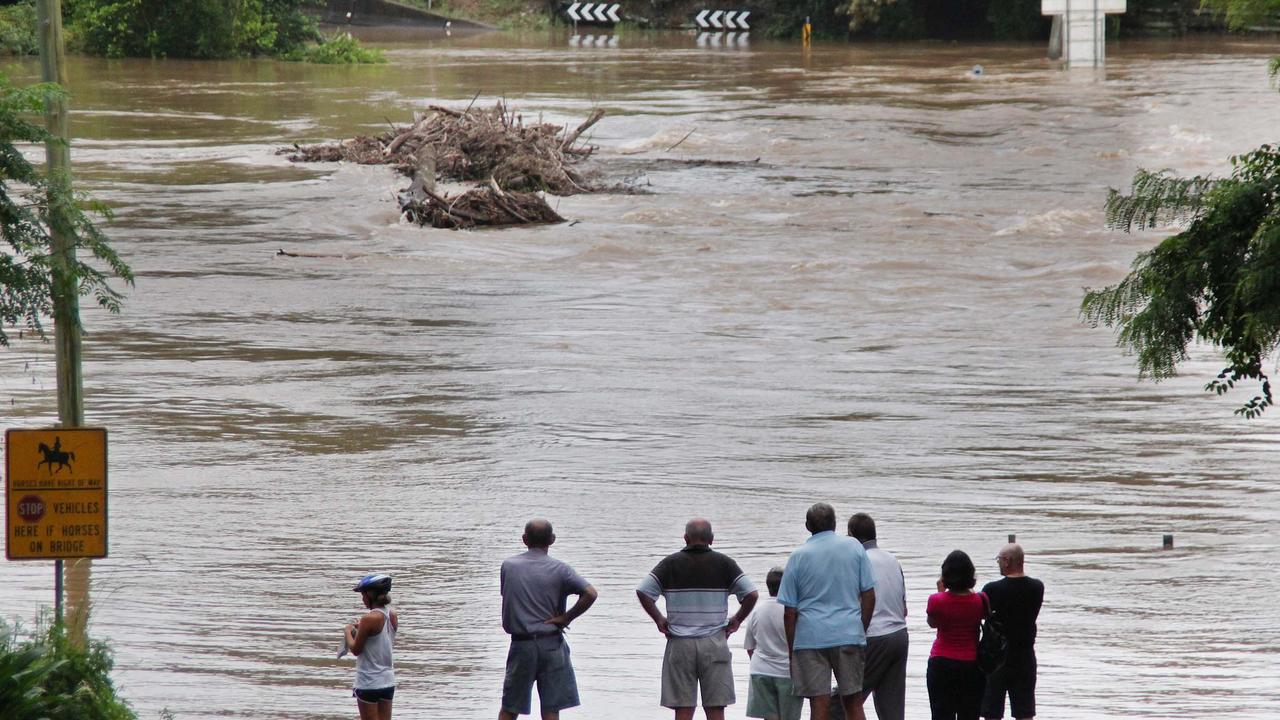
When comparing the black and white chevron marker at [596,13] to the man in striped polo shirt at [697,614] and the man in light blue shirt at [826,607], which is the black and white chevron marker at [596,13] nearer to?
the man in striped polo shirt at [697,614]

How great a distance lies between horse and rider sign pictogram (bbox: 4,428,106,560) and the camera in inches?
339

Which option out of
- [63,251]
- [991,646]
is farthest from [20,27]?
[991,646]

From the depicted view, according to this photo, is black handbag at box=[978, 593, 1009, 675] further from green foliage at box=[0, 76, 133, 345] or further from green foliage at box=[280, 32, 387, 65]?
green foliage at box=[280, 32, 387, 65]

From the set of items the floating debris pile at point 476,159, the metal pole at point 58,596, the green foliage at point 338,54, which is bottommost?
the metal pole at point 58,596

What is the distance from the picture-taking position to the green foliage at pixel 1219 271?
27.3 feet

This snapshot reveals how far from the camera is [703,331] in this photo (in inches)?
929

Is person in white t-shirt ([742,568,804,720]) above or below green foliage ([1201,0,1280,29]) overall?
below

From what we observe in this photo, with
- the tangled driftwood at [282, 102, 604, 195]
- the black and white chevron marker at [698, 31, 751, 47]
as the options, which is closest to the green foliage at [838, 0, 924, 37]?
the black and white chevron marker at [698, 31, 751, 47]

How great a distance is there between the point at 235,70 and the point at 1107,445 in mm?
56261

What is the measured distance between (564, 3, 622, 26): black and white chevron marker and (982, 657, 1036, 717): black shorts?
9152cm

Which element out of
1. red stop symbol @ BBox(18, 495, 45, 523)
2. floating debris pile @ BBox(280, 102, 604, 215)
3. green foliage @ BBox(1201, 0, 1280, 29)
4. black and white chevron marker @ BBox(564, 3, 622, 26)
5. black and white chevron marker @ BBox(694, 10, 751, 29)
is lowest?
red stop symbol @ BBox(18, 495, 45, 523)

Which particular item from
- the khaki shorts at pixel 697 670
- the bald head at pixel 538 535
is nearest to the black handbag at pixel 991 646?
the khaki shorts at pixel 697 670

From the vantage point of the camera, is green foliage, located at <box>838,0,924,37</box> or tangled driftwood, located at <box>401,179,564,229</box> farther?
green foliage, located at <box>838,0,924,37</box>

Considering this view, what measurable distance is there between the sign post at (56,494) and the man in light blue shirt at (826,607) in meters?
3.62
